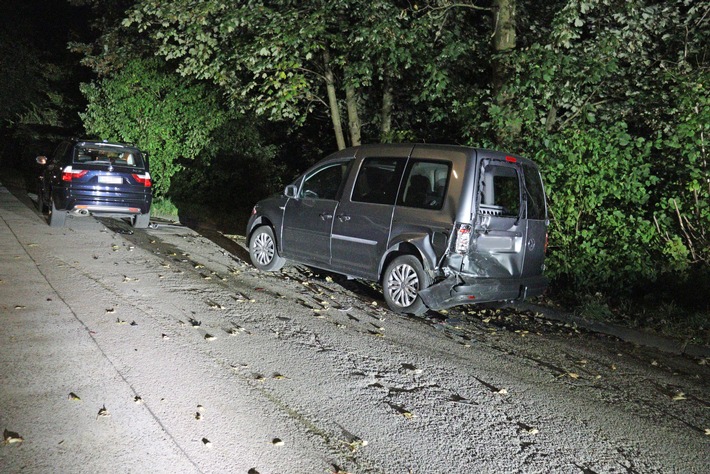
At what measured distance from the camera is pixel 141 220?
44.1 ft

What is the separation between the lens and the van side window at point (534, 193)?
313 inches

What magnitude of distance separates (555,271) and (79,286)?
633 centimetres

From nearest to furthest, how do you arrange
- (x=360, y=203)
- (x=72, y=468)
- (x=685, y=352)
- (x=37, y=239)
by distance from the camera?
1. (x=72, y=468)
2. (x=685, y=352)
3. (x=360, y=203)
4. (x=37, y=239)

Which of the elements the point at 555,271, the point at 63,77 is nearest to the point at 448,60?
the point at 555,271

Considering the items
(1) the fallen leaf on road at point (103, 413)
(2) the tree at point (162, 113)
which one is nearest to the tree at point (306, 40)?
(2) the tree at point (162, 113)

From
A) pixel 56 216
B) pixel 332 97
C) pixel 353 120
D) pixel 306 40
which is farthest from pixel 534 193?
pixel 56 216

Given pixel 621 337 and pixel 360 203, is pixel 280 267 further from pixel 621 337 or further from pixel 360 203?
pixel 621 337

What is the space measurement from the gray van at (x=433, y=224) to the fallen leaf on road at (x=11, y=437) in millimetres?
4467

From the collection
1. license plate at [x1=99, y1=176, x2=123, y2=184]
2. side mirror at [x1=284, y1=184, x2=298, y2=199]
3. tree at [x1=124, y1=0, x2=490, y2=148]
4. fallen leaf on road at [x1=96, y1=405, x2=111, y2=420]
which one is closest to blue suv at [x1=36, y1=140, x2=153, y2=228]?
license plate at [x1=99, y1=176, x2=123, y2=184]

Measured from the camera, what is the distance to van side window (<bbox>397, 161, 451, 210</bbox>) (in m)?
7.50

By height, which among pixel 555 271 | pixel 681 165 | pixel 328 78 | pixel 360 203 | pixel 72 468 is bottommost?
pixel 72 468

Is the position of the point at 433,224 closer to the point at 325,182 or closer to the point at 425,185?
the point at 425,185

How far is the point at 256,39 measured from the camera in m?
11.9

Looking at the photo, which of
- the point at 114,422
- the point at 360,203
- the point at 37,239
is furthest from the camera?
the point at 37,239
